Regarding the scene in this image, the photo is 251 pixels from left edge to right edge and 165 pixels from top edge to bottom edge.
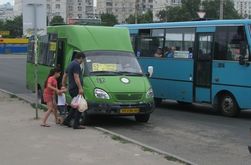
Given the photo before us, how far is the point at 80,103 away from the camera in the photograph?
12258 millimetres

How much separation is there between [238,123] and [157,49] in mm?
5279

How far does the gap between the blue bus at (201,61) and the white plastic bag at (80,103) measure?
303 cm

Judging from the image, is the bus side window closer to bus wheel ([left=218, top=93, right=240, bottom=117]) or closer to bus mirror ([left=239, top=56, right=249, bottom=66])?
bus mirror ([left=239, top=56, right=249, bottom=66])

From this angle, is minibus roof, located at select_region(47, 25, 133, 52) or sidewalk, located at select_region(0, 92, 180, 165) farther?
minibus roof, located at select_region(47, 25, 133, 52)

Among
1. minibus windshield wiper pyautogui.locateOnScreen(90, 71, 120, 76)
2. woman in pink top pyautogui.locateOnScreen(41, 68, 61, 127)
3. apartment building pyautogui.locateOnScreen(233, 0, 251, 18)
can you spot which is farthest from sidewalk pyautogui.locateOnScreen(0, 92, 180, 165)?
apartment building pyautogui.locateOnScreen(233, 0, 251, 18)

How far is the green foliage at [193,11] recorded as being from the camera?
85875 millimetres

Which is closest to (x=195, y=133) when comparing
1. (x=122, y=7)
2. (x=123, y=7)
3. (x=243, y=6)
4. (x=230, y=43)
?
(x=230, y=43)

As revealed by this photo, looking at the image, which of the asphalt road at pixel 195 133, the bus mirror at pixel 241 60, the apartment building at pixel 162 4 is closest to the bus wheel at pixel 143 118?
the asphalt road at pixel 195 133

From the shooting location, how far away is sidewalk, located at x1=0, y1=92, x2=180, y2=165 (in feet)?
28.5

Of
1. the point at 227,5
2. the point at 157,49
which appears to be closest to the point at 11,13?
the point at 227,5

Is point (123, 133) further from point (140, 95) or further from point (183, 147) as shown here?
point (183, 147)

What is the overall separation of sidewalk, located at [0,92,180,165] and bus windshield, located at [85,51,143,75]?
5.78 feet

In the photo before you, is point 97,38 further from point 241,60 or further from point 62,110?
point 241,60

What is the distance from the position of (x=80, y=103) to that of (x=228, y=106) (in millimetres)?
5251
